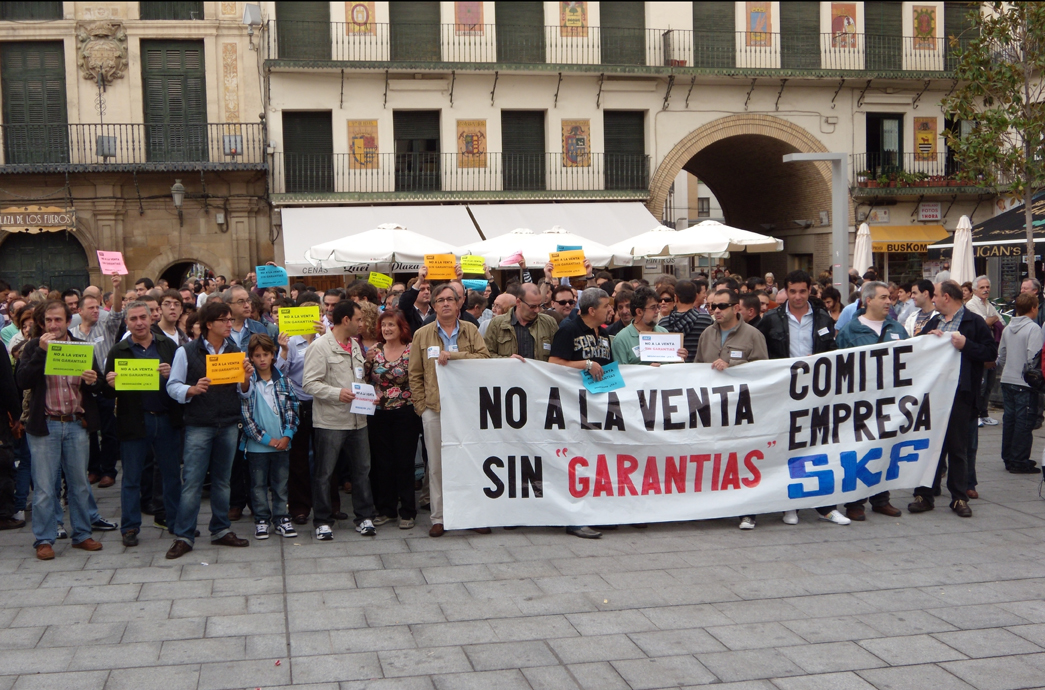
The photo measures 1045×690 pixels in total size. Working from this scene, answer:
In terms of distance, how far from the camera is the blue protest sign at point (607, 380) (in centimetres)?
768

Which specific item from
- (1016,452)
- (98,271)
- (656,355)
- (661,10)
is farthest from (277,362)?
(661,10)

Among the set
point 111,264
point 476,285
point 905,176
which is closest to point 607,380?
point 476,285

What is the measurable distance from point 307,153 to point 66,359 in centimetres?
1818

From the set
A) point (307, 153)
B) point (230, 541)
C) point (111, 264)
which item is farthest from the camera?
point (307, 153)

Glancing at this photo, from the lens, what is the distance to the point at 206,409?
7254 millimetres

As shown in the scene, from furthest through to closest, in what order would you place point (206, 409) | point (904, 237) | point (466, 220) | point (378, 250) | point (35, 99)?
point (904, 237) < point (466, 220) < point (35, 99) < point (378, 250) < point (206, 409)

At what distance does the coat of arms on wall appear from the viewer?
75.9 ft

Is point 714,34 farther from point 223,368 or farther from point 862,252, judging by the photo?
point 223,368

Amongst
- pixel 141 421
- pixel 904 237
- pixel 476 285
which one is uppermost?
pixel 904 237

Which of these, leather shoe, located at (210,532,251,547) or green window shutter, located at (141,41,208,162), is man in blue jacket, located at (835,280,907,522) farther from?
green window shutter, located at (141,41,208,162)

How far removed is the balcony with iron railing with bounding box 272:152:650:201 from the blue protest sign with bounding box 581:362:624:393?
17445 millimetres

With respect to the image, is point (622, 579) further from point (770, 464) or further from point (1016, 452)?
point (1016, 452)

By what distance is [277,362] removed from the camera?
329 inches

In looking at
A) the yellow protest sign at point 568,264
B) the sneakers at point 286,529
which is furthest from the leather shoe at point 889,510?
the sneakers at point 286,529
